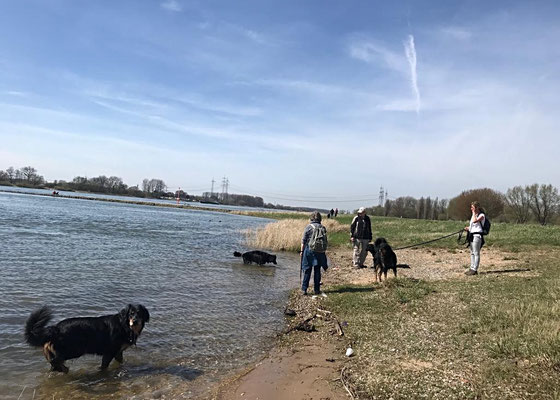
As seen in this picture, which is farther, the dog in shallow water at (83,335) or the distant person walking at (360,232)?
the distant person walking at (360,232)

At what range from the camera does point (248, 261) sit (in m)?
16.5

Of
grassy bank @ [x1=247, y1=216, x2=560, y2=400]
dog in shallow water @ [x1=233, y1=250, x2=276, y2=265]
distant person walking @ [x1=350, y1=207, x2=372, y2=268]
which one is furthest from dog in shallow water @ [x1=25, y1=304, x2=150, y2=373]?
dog in shallow water @ [x1=233, y1=250, x2=276, y2=265]

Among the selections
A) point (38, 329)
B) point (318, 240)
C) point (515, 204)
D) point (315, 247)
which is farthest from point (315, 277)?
point (515, 204)

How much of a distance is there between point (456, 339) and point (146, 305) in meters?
6.66

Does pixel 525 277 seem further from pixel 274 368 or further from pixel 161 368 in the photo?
pixel 161 368

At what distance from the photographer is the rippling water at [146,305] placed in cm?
516

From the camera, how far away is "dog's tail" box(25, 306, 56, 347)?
194 inches

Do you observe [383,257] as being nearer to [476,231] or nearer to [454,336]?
[476,231]

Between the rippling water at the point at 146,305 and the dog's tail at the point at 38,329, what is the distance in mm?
535

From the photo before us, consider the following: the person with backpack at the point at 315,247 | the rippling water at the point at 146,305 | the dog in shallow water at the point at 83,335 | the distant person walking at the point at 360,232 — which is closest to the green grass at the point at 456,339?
the person with backpack at the point at 315,247

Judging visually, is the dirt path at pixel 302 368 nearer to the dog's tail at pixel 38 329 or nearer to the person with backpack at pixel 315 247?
the person with backpack at pixel 315 247

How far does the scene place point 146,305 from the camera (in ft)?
29.2

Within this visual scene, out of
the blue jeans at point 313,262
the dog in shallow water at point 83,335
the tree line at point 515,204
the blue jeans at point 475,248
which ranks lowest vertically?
the dog in shallow water at point 83,335

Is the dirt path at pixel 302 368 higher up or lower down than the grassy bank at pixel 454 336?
lower down
